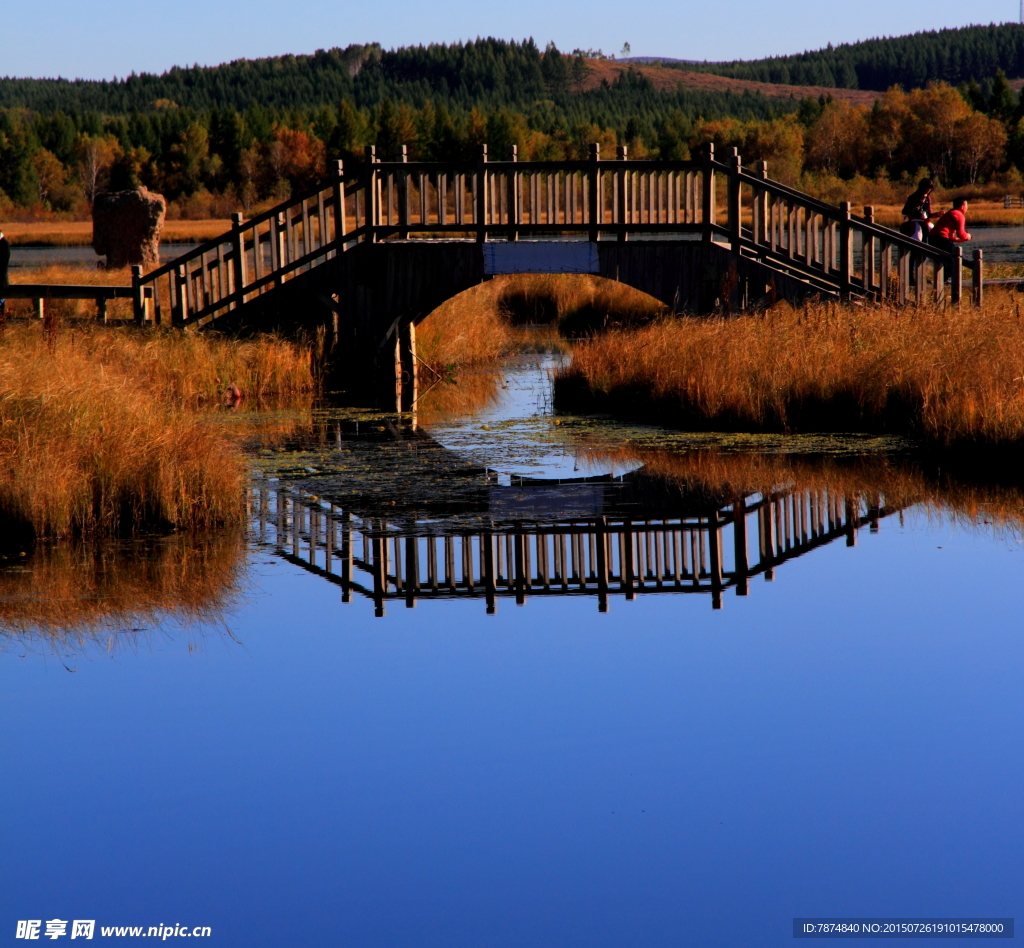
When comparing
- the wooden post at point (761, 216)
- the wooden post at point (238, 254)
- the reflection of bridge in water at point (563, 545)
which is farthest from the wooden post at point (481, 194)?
the reflection of bridge in water at point (563, 545)

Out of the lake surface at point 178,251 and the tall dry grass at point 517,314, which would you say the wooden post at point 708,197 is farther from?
the lake surface at point 178,251

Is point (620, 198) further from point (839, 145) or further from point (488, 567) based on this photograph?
point (839, 145)

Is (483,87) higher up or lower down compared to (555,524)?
higher up

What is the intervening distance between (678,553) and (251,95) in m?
182

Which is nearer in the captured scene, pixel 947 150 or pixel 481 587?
pixel 481 587

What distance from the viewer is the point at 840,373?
49.9ft

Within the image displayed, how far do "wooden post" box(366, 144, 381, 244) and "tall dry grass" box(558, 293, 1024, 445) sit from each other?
352 cm

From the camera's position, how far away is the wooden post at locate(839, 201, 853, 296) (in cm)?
1778

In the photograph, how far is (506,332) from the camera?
2630cm

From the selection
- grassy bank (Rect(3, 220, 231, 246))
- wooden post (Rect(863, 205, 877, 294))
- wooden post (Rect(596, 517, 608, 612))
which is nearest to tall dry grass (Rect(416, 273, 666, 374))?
wooden post (Rect(863, 205, 877, 294))

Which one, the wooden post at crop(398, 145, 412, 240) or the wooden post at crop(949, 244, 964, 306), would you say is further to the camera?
the wooden post at crop(398, 145, 412, 240)

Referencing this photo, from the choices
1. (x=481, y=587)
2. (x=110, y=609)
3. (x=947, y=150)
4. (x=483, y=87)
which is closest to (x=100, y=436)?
(x=110, y=609)

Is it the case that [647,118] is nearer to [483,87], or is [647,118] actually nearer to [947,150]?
[483,87]

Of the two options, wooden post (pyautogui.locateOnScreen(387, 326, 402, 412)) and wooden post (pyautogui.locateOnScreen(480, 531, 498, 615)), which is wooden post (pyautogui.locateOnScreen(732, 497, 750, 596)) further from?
wooden post (pyautogui.locateOnScreen(387, 326, 402, 412))
